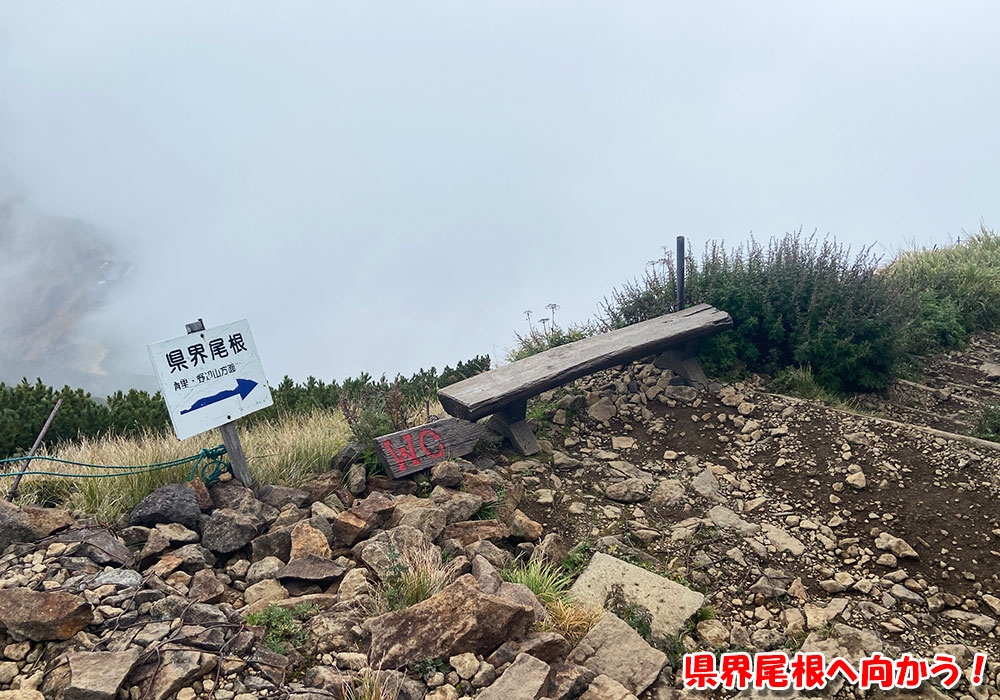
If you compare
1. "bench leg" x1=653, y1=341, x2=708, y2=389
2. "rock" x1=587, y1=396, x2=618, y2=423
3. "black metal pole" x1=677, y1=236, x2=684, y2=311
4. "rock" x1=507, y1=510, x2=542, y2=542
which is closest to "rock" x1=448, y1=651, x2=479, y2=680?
"rock" x1=507, y1=510, x2=542, y2=542

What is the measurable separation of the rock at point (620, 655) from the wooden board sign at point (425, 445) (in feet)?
7.76

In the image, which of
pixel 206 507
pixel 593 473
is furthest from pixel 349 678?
pixel 593 473

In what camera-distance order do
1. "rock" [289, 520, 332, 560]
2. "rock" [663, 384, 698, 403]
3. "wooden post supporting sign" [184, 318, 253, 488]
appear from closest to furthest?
"rock" [289, 520, 332, 560]
"wooden post supporting sign" [184, 318, 253, 488]
"rock" [663, 384, 698, 403]

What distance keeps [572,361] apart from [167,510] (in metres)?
3.68

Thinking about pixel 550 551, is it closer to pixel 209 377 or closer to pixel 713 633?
pixel 713 633

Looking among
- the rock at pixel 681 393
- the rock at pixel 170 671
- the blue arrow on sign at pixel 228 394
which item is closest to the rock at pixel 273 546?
the blue arrow on sign at pixel 228 394

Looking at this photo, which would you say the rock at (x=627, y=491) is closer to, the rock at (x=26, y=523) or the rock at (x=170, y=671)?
the rock at (x=170, y=671)

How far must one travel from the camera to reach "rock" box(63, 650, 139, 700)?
308cm

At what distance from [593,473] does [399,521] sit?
2.05 meters

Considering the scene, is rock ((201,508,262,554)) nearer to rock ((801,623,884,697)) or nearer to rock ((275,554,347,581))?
rock ((275,554,347,581))

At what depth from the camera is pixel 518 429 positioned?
673 cm

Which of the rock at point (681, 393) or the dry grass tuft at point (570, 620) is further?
the rock at point (681, 393)

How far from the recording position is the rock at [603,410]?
733 centimetres

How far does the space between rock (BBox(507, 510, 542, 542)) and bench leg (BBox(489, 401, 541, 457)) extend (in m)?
→ 1.33
